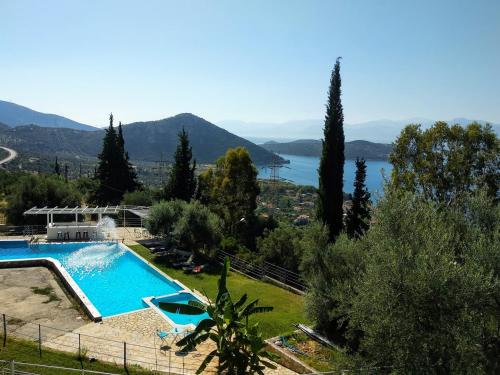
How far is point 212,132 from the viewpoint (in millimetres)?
181500

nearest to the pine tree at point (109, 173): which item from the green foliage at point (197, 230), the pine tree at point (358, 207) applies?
the green foliage at point (197, 230)

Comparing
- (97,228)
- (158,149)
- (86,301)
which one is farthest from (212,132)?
(86,301)

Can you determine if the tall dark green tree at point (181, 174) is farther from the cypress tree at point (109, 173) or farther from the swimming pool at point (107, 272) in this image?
the swimming pool at point (107, 272)

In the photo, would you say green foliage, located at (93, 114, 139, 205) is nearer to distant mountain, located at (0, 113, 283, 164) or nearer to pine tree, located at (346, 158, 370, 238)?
pine tree, located at (346, 158, 370, 238)

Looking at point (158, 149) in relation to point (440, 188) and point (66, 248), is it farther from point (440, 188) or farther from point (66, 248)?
point (440, 188)

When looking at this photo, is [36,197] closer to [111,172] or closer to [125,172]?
[111,172]

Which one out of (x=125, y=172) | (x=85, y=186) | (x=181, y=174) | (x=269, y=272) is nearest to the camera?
(x=269, y=272)

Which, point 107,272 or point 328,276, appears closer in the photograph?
point 328,276

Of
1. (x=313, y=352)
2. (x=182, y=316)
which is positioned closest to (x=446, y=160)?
(x=313, y=352)

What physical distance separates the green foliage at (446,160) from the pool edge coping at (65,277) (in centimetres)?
1528

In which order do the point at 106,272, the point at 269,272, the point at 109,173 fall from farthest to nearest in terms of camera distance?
the point at 109,173
the point at 106,272
the point at 269,272

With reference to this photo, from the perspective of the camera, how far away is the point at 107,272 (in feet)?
77.7

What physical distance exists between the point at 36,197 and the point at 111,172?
40.2 feet

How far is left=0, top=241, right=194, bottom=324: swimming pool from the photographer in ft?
64.2
